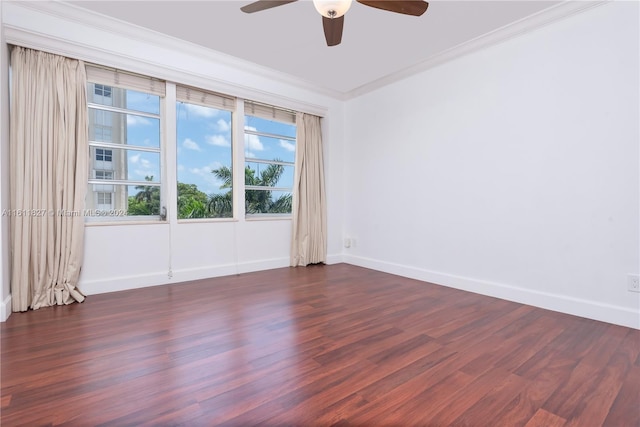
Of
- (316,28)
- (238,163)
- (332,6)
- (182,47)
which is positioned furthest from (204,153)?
(332,6)

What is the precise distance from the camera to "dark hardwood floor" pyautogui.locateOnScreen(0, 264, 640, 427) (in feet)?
4.51

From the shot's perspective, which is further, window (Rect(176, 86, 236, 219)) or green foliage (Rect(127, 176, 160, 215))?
window (Rect(176, 86, 236, 219))

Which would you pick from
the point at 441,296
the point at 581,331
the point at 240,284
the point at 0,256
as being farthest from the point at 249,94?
the point at 581,331

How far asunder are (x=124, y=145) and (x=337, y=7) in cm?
271

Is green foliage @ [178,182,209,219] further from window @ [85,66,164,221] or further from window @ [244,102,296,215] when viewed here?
window @ [244,102,296,215]

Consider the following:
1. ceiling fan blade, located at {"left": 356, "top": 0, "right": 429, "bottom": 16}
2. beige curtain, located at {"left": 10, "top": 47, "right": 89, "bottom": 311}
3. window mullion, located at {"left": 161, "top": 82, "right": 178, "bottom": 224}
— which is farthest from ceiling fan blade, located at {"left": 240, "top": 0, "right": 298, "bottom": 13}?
beige curtain, located at {"left": 10, "top": 47, "right": 89, "bottom": 311}

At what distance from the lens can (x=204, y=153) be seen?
12.9ft

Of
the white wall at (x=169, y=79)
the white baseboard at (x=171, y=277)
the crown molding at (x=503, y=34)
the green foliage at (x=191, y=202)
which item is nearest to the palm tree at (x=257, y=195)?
the green foliage at (x=191, y=202)

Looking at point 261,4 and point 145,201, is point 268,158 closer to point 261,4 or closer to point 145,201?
point 145,201

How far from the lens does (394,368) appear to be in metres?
1.75

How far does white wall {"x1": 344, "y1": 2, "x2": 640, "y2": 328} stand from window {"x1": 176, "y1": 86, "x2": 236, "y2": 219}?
2.19m

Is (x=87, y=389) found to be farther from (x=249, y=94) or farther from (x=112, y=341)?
(x=249, y=94)

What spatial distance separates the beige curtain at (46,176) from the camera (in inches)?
103

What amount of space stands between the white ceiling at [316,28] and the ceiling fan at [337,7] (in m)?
0.55
